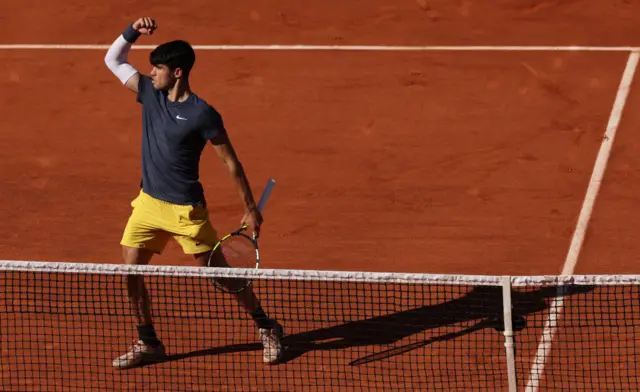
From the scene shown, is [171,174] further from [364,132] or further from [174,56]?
[364,132]

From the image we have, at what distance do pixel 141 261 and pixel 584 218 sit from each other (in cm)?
444

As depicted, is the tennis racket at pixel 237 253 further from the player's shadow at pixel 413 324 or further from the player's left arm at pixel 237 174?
the player's shadow at pixel 413 324

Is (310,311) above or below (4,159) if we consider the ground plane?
below

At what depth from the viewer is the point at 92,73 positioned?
45.2ft

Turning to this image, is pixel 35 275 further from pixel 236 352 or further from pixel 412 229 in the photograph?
pixel 412 229

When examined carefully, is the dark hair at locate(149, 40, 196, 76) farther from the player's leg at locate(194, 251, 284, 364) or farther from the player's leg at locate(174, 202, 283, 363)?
the player's leg at locate(194, 251, 284, 364)

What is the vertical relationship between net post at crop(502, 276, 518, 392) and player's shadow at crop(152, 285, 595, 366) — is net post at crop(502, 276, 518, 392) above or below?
below

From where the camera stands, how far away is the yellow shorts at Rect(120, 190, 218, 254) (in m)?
8.43

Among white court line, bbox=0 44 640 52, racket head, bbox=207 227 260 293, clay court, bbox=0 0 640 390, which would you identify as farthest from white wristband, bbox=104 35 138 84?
white court line, bbox=0 44 640 52

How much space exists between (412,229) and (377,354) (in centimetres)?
222

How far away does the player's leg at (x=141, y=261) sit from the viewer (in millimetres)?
8492

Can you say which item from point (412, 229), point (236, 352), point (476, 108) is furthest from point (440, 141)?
point (236, 352)

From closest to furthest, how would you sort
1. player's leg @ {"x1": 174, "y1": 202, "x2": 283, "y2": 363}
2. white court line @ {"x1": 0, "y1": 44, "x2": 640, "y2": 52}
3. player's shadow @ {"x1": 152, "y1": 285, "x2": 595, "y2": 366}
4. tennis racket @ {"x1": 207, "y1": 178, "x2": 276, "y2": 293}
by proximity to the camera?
player's leg @ {"x1": 174, "y1": 202, "x2": 283, "y2": 363} → tennis racket @ {"x1": 207, "y1": 178, "x2": 276, "y2": 293} → player's shadow @ {"x1": 152, "y1": 285, "x2": 595, "y2": 366} → white court line @ {"x1": 0, "y1": 44, "x2": 640, "y2": 52}

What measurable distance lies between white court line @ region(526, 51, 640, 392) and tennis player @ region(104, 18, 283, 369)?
197 cm
